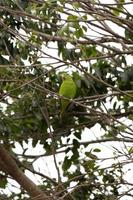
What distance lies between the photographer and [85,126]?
7.79 ft

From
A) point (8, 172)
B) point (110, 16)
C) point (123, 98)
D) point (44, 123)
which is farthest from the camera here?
point (8, 172)

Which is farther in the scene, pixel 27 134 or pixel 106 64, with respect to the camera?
pixel 27 134

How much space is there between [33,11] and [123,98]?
590mm

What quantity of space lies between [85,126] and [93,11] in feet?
2.55

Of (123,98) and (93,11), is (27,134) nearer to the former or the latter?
(123,98)

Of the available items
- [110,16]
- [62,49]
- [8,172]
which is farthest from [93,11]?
[8,172]

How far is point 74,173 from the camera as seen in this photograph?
8.96 ft

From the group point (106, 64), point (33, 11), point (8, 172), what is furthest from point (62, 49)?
point (8, 172)

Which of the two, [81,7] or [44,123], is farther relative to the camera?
[44,123]

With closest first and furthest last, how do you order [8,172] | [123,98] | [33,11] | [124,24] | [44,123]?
[124,24], [33,11], [123,98], [44,123], [8,172]

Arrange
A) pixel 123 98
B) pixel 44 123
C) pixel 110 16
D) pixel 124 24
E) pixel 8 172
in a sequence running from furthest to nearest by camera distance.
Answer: pixel 8 172
pixel 44 123
pixel 123 98
pixel 124 24
pixel 110 16

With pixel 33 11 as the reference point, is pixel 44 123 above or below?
below

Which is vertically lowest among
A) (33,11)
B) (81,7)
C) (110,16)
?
(110,16)

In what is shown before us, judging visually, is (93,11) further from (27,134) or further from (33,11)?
(27,134)
